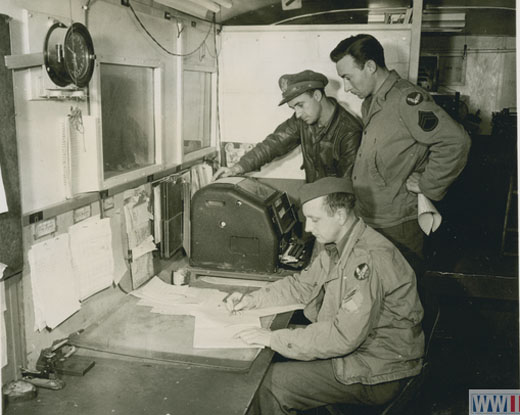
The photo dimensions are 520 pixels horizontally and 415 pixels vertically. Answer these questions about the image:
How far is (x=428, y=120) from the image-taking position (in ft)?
10.5

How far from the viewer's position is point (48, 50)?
2.00 m

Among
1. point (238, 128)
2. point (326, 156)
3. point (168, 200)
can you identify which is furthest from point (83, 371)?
point (238, 128)

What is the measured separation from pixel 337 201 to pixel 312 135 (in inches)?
60.4

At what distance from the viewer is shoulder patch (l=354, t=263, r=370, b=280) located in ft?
7.55

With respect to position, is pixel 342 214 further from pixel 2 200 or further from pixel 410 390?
pixel 2 200

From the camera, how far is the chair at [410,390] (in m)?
2.15

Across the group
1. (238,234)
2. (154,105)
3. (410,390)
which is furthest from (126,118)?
(410,390)

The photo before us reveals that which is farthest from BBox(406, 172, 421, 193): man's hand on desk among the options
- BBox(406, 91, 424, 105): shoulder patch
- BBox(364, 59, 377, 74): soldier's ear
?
BBox(364, 59, 377, 74): soldier's ear

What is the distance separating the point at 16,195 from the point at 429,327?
1.70 m

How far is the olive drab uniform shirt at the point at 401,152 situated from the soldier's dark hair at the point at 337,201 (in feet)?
3.22

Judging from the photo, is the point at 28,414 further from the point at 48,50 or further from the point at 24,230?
the point at 48,50

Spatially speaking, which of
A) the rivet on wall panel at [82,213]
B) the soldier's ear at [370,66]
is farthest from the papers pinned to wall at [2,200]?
the soldier's ear at [370,66]

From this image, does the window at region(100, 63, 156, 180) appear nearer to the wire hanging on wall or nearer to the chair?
the wire hanging on wall

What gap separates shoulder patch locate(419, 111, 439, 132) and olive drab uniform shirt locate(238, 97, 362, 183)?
23.3 inches
